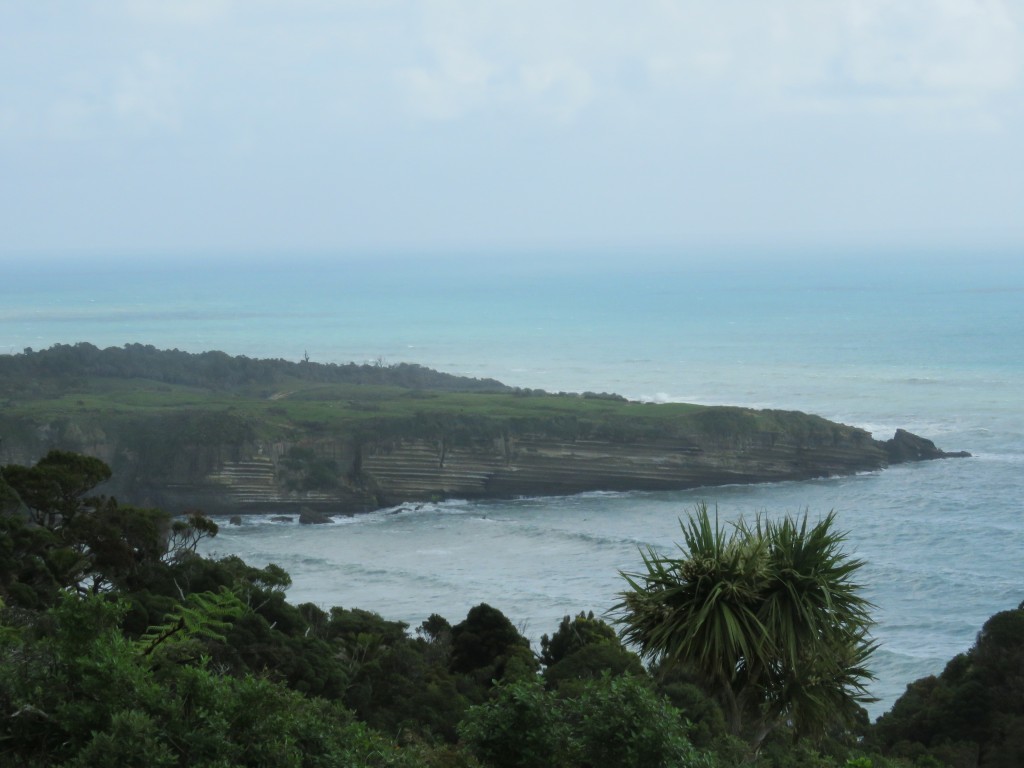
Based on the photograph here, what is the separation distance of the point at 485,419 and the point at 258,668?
4116 cm

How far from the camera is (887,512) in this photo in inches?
1930

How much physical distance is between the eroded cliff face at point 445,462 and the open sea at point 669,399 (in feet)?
5.98

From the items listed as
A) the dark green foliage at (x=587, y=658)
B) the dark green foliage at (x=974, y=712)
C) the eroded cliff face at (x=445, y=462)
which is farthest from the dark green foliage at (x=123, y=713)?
the eroded cliff face at (x=445, y=462)

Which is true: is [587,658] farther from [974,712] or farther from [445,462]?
[445,462]

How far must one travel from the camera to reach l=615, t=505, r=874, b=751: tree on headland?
11.9 meters

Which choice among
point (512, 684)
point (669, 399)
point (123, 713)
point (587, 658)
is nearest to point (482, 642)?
point (587, 658)

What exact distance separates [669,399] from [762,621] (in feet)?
234

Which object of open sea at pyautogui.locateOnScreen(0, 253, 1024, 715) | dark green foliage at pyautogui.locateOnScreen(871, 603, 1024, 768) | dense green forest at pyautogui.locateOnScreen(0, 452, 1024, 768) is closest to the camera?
dense green forest at pyautogui.locateOnScreen(0, 452, 1024, 768)

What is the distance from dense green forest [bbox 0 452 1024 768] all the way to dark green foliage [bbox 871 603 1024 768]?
4cm

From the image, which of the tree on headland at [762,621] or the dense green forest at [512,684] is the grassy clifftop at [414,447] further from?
the tree on headland at [762,621]

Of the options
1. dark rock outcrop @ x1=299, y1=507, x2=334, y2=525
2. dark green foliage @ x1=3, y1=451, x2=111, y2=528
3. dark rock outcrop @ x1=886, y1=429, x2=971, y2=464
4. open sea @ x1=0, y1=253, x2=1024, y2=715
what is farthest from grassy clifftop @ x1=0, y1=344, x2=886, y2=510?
dark green foliage @ x1=3, y1=451, x2=111, y2=528

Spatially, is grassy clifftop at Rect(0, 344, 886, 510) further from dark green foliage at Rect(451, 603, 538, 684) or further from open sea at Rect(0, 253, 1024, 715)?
dark green foliage at Rect(451, 603, 538, 684)

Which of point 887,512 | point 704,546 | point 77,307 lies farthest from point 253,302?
point 704,546

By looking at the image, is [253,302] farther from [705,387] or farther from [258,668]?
[258,668]
